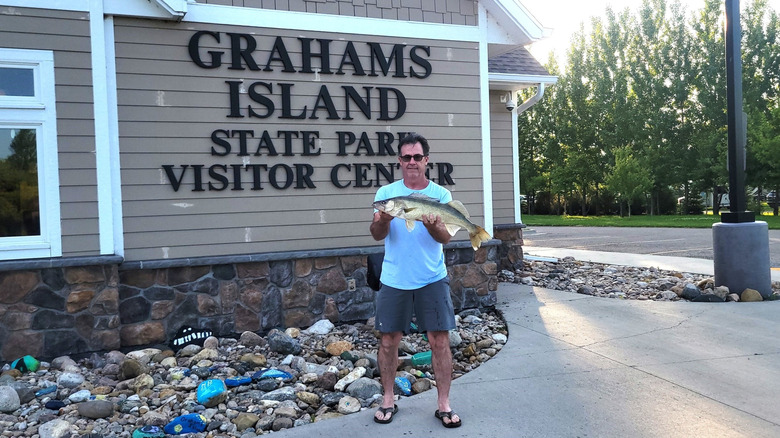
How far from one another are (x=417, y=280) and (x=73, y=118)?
12.4ft

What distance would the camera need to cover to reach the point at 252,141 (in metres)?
6.23

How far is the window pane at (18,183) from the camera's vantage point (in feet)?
17.4

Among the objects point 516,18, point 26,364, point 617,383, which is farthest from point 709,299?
point 26,364

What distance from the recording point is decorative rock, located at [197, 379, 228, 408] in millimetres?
4121

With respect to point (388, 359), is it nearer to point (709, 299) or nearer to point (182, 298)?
point (182, 298)

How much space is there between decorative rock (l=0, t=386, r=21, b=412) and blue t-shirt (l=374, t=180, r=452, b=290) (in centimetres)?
278

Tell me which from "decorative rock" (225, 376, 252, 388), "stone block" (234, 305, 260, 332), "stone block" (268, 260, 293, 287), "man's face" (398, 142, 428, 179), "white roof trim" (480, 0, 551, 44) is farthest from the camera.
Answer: "white roof trim" (480, 0, 551, 44)

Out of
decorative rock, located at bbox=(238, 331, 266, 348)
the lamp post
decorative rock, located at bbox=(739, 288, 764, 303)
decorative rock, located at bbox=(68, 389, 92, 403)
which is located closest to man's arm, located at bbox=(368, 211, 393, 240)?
decorative rock, located at bbox=(68, 389, 92, 403)

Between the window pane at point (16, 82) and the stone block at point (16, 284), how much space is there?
1593mm

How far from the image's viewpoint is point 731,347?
5.14 meters

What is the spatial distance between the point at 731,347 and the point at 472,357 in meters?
2.21

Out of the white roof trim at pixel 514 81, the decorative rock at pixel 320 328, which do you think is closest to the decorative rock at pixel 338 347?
the decorative rock at pixel 320 328

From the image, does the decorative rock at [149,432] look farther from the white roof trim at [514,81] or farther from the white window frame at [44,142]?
the white roof trim at [514,81]

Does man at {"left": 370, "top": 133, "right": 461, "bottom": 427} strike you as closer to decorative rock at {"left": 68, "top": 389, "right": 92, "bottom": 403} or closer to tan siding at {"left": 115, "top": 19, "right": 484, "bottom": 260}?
decorative rock at {"left": 68, "top": 389, "right": 92, "bottom": 403}
